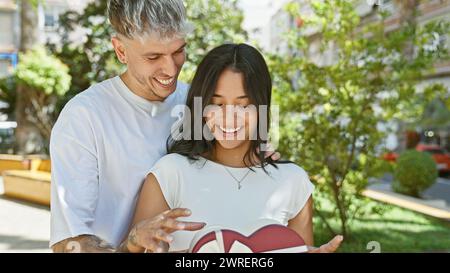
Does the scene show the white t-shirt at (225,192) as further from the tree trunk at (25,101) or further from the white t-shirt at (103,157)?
the tree trunk at (25,101)

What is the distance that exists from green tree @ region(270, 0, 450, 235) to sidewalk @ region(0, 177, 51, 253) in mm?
2599

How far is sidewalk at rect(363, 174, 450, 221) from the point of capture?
355 inches

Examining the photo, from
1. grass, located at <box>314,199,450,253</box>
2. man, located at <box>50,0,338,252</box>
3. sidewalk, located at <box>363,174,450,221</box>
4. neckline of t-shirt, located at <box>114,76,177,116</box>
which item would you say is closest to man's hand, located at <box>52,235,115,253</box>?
man, located at <box>50,0,338,252</box>

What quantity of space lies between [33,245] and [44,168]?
471 cm

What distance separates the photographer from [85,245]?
149cm

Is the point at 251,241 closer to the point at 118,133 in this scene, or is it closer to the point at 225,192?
the point at 225,192

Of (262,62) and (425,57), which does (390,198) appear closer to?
(425,57)

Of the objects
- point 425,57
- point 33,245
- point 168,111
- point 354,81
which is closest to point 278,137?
point 354,81

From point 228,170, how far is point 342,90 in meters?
4.37

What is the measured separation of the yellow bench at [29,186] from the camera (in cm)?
857

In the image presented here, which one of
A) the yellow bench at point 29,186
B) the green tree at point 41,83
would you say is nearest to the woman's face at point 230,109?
the yellow bench at point 29,186

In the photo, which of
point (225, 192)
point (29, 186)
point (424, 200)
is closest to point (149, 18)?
point (225, 192)
